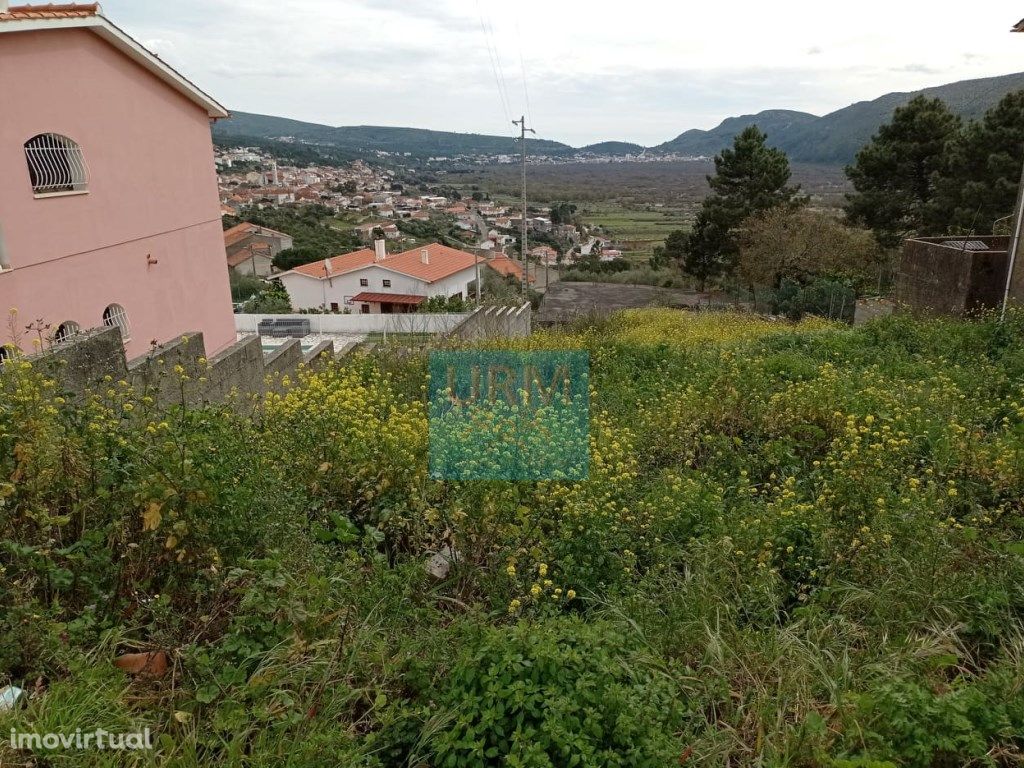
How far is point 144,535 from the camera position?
2924 mm

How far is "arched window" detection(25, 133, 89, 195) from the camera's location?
30.6ft

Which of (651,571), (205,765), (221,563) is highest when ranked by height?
(221,563)

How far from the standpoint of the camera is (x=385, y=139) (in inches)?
5487

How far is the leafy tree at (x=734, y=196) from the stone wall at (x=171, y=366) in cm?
2756

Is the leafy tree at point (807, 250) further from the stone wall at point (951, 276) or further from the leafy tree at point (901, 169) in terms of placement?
the stone wall at point (951, 276)

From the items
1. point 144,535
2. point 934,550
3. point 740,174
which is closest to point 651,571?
point 934,550

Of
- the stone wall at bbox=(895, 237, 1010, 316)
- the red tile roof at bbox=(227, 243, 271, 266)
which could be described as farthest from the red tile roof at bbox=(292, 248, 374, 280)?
the stone wall at bbox=(895, 237, 1010, 316)

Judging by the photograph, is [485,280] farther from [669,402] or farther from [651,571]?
[651,571]

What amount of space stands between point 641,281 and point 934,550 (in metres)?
34.5

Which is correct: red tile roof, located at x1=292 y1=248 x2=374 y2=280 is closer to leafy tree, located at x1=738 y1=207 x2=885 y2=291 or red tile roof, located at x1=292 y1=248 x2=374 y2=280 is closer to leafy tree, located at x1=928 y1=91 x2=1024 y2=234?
leafy tree, located at x1=738 y1=207 x2=885 y2=291

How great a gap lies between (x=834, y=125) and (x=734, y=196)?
90964mm

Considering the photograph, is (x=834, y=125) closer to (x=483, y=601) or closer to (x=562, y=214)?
(x=562, y=214)

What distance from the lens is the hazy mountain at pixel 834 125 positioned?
5972 cm

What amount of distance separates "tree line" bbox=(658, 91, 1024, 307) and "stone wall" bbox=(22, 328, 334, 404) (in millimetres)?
18786
